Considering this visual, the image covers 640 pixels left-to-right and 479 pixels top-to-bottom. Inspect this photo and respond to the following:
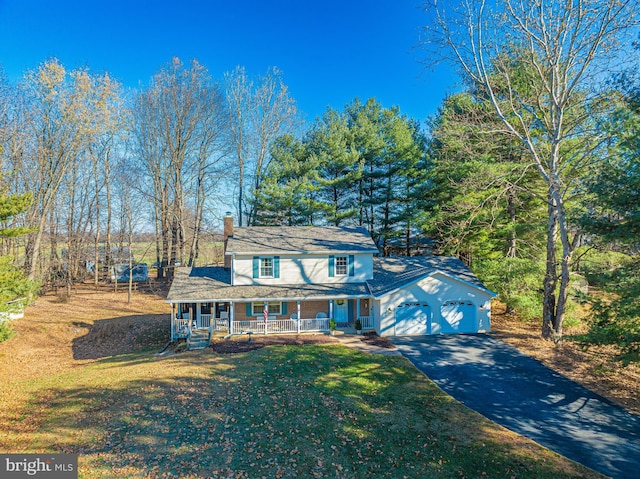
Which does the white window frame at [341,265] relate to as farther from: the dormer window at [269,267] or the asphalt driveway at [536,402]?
the asphalt driveway at [536,402]

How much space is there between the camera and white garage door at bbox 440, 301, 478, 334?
17953 mm

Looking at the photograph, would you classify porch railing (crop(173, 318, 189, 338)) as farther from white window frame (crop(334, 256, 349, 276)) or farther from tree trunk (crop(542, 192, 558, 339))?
tree trunk (crop(542, 192, 558, 339))

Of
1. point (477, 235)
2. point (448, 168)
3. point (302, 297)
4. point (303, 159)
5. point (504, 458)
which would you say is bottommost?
point (504, 458)

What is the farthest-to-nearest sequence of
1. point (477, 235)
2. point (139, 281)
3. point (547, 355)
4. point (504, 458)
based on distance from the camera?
point (139, 281) → point (477, 235) → point (547, 355) → point (504, 458)

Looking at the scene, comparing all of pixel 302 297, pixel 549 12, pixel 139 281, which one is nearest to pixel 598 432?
pixel 302 297

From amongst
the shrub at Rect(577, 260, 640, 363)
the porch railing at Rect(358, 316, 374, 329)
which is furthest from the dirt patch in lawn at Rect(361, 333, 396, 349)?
the shrub at Rect(577, 260, 640, 363)

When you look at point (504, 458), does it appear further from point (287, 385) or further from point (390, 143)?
point (390, 143)

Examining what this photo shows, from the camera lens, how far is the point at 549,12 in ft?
49.3

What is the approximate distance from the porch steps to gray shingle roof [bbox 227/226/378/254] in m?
4.64

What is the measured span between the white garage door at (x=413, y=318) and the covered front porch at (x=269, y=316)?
1760 millimetres

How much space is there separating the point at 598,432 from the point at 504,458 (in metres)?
3.29

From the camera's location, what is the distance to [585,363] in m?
13.6

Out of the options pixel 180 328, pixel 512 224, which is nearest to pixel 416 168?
pixel 512 224

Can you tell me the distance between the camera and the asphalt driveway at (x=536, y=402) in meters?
8.08
